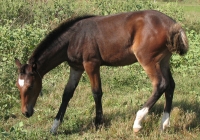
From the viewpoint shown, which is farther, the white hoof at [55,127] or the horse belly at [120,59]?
the horse belly at [120,59]

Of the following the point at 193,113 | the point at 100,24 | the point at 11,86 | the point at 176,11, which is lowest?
the point at 176,11

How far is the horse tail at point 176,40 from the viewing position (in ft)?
18.3

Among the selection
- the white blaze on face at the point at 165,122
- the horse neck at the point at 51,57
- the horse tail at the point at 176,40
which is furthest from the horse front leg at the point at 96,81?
the horse tail at the point at 176,40

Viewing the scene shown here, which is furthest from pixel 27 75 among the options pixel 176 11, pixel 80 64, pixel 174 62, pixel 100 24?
pixel 176 11

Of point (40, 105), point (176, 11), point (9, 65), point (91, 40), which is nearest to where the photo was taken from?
point (91, 40)

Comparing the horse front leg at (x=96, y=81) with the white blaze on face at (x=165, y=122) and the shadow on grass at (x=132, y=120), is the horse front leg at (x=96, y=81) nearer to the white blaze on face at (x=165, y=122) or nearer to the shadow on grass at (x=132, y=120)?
the shadow on grass at (x=132, y=120)

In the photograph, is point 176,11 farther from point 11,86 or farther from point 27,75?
point 27,75

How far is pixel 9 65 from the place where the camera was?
784cm

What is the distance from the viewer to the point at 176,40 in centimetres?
556

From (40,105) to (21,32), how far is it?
8.20 feet

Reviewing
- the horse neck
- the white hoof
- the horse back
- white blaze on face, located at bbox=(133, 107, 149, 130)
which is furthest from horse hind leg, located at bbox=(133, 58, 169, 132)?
the horse neck

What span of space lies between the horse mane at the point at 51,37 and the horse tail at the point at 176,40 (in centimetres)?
157

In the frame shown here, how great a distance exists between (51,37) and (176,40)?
205 cm

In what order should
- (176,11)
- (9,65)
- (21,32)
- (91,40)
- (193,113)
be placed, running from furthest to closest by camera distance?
(176,11), (21,32), (9,65), (193,113), (91,40)
